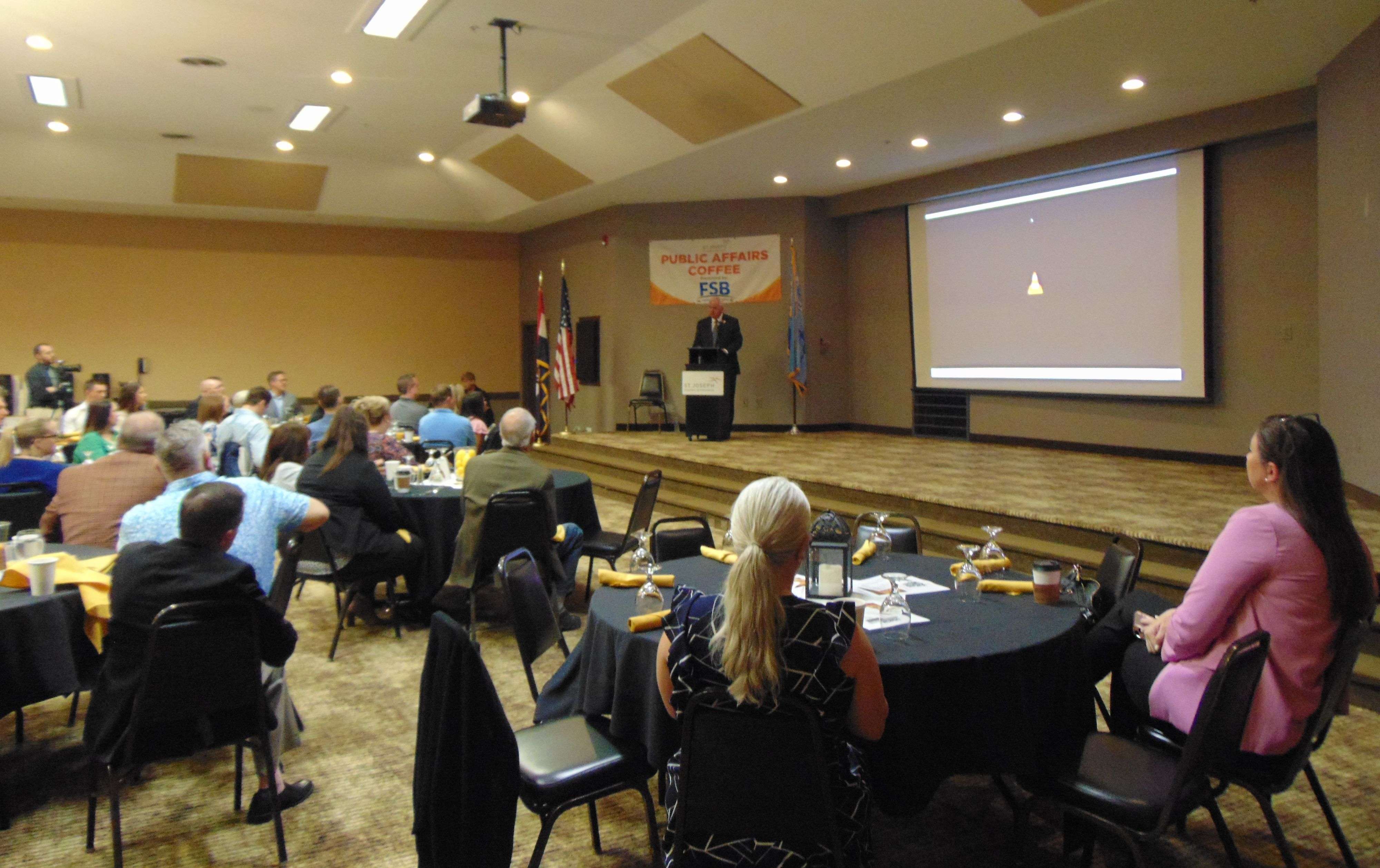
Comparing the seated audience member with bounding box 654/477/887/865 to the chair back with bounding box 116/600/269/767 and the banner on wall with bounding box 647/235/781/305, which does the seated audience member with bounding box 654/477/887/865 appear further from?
the banner on wall with bounding box 647/235/781/305

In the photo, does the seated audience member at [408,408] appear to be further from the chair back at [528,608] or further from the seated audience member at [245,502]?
the chair back at [528,608]

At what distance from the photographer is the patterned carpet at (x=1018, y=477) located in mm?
5719

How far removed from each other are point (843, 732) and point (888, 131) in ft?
23.8

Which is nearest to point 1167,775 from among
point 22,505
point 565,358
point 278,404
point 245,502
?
point 245,502

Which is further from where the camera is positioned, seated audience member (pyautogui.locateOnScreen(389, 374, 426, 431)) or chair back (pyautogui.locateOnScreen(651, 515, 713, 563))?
seated audience member (pyautogui.locateOnScreen(389, 374, 426, 431))

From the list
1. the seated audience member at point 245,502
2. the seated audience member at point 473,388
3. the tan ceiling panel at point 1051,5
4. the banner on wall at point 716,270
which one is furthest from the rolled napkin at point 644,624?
the seated audience member at point 473,388

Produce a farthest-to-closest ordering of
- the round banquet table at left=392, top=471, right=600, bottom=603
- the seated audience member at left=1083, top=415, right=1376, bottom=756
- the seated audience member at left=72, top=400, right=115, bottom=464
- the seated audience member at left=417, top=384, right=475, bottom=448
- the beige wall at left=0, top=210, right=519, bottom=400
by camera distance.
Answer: the beige wall at left=0, top=210, right=519, bottom=400 < the seated audience member at left=417, top=384, right=475, bottom=448 < the seated audience member at left=72, top=400, right=115, bottom=464 < the round banquet table at left=392, top=471, right=600, bottom=603 < the seated audience member at left=1083, top=415, right=1376, bottom=756

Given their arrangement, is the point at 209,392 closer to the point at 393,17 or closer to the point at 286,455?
the point at 286,455

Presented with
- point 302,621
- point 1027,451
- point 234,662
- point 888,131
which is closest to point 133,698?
point 234,662

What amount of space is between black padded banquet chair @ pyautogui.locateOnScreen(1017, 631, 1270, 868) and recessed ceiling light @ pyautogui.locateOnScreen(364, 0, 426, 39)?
6.39m

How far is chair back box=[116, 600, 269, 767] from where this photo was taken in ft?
8.54

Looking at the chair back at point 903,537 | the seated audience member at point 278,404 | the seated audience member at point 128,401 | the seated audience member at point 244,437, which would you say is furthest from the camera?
the seated audience member at point 278,404

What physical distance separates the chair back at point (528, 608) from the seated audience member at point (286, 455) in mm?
2243

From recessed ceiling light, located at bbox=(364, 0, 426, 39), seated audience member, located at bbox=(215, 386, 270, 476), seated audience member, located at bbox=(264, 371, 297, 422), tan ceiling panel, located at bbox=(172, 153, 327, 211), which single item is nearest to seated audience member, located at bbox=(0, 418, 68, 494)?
seated audience member, located at bbox=(215, 386, 270, 476)
